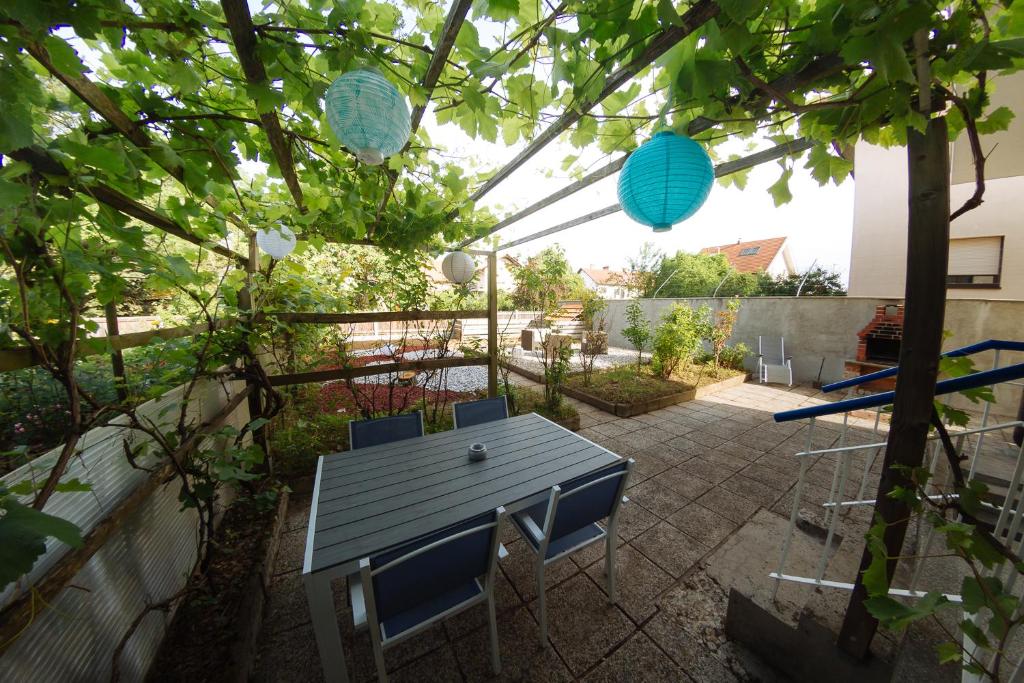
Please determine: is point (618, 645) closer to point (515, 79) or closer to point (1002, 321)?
point (515, 79)

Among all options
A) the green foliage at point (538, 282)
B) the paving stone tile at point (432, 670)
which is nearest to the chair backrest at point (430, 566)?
the paving stone tile at point (432, 670)

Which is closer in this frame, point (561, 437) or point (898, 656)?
point (898, 656)

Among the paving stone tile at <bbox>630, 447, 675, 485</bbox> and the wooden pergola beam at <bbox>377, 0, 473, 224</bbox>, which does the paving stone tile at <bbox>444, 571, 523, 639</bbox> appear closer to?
the paving stone tile at <bbox>630, 447, 675, 485</bbox>

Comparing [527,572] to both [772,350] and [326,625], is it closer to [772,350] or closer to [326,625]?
[326,625]

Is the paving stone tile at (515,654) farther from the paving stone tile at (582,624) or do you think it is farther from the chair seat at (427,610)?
the chair seat at (427,610)

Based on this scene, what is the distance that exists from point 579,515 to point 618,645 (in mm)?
688

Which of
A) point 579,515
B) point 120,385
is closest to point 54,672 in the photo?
point 120,385

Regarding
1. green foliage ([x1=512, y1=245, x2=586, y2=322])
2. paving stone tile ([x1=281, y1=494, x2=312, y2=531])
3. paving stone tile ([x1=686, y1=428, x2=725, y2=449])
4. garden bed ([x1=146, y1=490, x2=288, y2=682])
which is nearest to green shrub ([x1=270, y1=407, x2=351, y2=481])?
paving stone tile ([x1=281, y1=494, x2=312, y2=531])

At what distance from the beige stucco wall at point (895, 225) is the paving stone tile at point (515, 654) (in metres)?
7.32

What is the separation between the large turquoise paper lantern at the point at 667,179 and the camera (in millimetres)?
1442

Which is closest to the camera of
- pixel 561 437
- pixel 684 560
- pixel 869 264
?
pixel 684 560

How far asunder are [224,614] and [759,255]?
777 inches

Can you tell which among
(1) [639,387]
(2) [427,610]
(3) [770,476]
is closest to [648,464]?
(3) [770,476]

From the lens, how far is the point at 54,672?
104 cm
